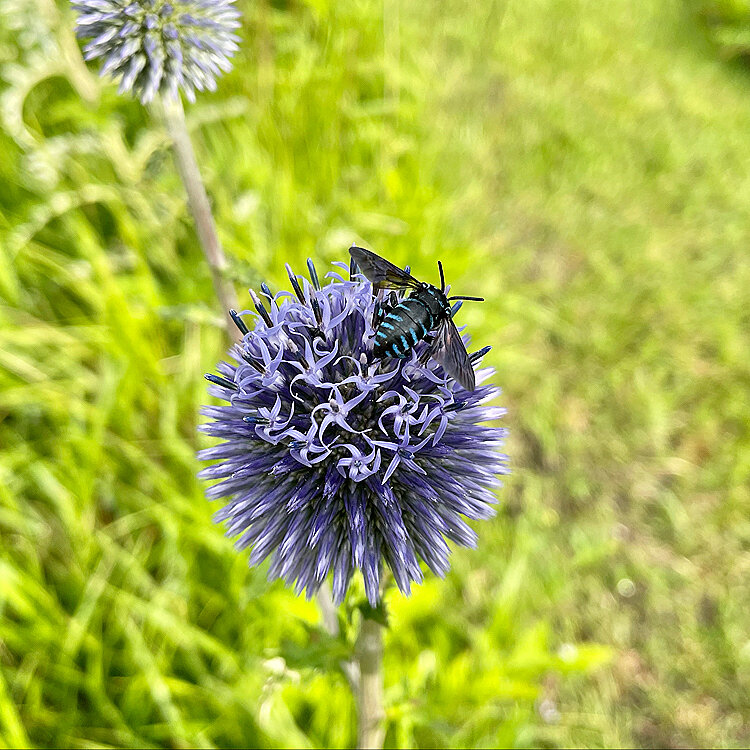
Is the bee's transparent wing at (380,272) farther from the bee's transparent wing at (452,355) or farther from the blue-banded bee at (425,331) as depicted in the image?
the bee's transparent wing at (452,355)

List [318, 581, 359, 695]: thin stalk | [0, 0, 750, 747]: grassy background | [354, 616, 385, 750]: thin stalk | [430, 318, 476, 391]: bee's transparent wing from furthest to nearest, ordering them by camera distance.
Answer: [0, 0, 750, 747]: grassy background, [318, 581, 359, 695]: thin stalk, [354, 616, 385, 750]: thin stalk, [430, 318, 476, 391]: bee's transparent wing

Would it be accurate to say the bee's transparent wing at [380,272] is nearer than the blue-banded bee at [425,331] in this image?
No

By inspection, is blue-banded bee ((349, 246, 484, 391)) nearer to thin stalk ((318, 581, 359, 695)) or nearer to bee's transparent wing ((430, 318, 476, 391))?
bee's transparent wing ((430, 318, 476, 391))

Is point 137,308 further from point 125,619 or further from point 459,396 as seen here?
point 459,396

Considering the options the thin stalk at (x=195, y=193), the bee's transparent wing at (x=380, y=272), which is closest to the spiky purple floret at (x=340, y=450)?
the bee's transparent wing at (x=380, y=272)

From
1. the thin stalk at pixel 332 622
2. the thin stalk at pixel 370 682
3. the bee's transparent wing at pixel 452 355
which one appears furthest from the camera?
the thin stalk at pixel 332 622

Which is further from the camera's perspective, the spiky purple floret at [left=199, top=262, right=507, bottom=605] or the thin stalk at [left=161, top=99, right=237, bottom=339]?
the thin stalk at [left=161, top=99, right=237, bottom=339]

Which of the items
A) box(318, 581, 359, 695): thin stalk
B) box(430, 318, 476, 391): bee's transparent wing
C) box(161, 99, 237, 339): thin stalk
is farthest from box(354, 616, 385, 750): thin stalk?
box(161, 99, 237, 339): thin stalk
